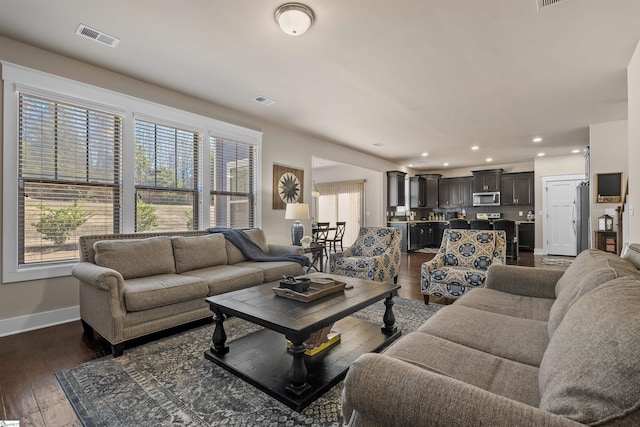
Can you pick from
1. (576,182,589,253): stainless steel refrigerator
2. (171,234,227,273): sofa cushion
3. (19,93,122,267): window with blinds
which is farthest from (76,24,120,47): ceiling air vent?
(576,182,589,253): stainless steel refrigerator

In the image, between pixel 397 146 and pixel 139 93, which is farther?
pixel 397 146

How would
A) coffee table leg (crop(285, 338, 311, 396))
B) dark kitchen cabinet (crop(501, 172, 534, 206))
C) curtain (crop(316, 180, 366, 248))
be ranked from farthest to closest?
curtain (crop(316, 180, 366, 248)) → dark kitchen cabinet (crop(501, 172, 534, 206)) → coffee table leg (crop(285, 338, 311, 396))

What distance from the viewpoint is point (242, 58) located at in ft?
10.2

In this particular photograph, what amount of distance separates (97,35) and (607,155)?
23.4ft

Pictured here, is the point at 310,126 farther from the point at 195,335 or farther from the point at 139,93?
the point at 195,335

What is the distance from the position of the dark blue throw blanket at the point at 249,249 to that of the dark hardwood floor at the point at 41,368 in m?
1.71

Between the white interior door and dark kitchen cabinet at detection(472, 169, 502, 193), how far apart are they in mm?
1262

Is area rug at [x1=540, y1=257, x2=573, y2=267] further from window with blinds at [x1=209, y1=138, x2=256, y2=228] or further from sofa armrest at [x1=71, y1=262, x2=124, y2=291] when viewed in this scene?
sofa armrest at [x1=71, y1=262, x2=124, y2=291]

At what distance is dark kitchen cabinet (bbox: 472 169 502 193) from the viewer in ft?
29.7

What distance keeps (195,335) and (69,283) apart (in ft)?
5.21

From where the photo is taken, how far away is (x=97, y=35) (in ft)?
8.91

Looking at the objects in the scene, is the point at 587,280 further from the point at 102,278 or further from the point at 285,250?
the point at 285,250

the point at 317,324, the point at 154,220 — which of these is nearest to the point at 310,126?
the point at 154,220

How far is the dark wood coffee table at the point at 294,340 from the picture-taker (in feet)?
5.78
